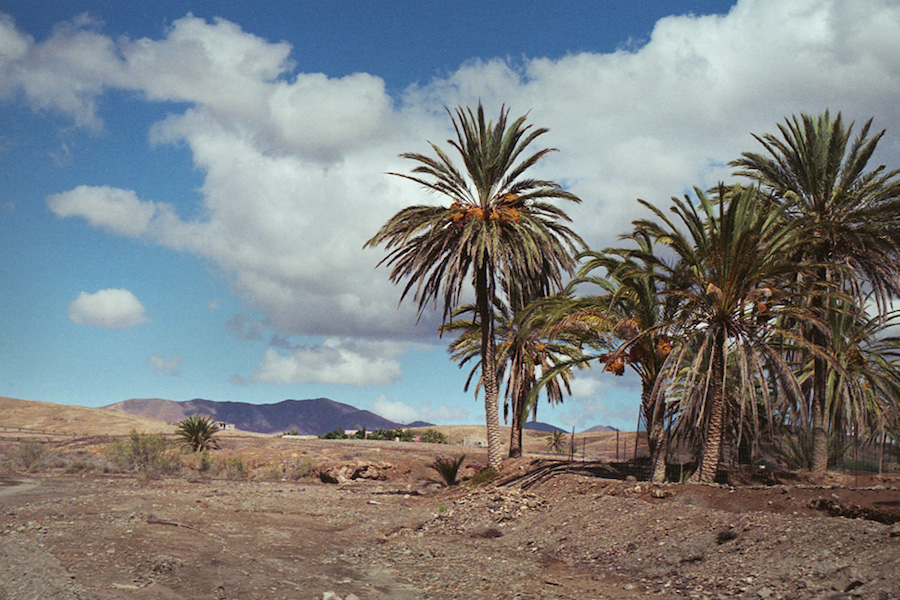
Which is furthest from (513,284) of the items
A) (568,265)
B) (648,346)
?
(648,346)

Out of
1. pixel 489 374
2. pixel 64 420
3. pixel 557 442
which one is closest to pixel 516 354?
pixel 489 374

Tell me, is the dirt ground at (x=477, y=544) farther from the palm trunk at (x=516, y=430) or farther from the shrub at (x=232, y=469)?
the shrub at (x=232, y=469)

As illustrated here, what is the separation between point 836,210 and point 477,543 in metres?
14.3

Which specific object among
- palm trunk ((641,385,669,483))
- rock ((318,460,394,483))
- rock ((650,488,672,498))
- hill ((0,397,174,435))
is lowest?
hill ((0,397,174,435))

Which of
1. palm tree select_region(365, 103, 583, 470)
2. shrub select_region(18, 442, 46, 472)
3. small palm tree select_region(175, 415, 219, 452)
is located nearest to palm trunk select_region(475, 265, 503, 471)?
palm tree select_region(365, 103, 583, 470)

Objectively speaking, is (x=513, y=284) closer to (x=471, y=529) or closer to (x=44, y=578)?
(x=471, y=529)

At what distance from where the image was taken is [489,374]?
22.8 metres

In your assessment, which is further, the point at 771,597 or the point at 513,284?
the point at 513,284

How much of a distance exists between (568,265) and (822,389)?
26.9 ft

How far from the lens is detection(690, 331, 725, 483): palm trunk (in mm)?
15379

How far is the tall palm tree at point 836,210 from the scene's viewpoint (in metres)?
18.9

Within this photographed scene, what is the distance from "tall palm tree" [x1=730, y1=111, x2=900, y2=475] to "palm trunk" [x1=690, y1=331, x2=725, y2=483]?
193 inches

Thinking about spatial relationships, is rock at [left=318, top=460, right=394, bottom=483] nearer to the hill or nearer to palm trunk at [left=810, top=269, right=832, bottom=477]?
palm trunk at [left=810, top=269, right=832, bottom=477]

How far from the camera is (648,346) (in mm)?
18391
